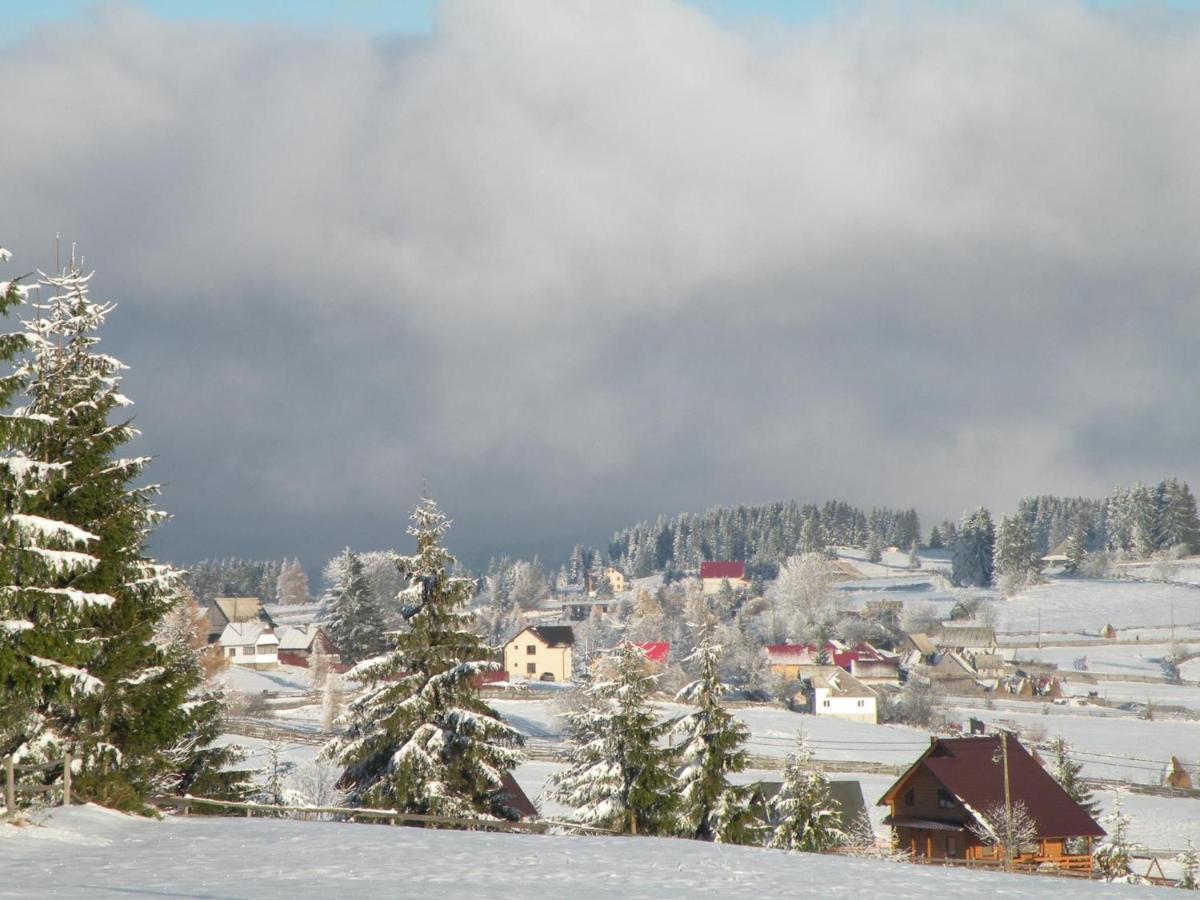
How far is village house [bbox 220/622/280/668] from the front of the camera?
446ft

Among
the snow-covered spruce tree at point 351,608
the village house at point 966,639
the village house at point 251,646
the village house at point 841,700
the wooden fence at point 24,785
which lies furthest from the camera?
the village house at point 966,639

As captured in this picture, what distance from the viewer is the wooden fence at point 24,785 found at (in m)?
22.0

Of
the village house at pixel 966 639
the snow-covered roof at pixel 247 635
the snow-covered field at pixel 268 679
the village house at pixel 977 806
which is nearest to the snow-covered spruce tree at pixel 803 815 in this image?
the village house at pixel 977 806

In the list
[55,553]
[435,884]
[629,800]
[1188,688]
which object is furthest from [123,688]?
[1188,688]

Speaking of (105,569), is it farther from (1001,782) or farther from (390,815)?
(1001,782)

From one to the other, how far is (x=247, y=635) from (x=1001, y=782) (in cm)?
10477

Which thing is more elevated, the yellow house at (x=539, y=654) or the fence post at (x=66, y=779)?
the yellow house at (x=539, y=654)

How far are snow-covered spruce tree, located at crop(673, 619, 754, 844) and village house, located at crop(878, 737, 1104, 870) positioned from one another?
13276 mm

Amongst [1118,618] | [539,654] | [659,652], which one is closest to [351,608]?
[539,654]

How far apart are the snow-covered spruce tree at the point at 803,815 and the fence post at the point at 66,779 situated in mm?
23489

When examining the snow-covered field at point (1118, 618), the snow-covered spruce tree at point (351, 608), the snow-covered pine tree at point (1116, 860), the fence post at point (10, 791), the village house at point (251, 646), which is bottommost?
→ the snow-covered pine tree at point (1116, 860)

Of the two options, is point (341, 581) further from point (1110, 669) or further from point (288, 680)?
point (1110, 669)

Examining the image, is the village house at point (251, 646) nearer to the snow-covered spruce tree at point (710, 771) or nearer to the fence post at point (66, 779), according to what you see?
the snow-covered spruce tree at point (710, 771)

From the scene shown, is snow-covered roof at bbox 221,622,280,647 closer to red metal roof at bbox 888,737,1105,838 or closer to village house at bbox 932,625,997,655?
village house at bbox 932,625,997,655
